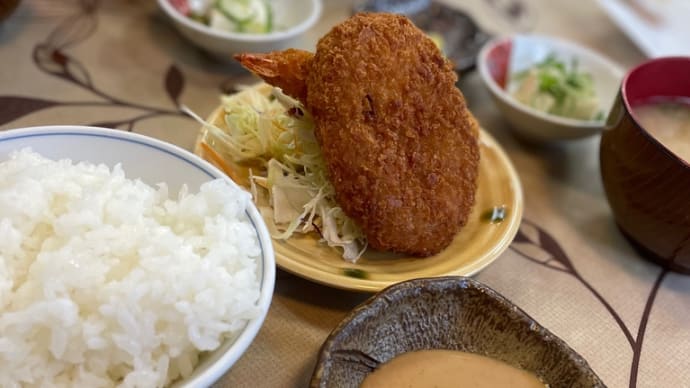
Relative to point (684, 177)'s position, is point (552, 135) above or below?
below

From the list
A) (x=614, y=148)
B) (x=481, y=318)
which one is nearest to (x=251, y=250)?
(x=481, y=318)

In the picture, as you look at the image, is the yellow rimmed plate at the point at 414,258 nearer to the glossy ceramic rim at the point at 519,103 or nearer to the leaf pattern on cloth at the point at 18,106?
the glossy ceramic rim at the point at 519,103

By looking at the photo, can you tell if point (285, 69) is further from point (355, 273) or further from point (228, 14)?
point (228, 14)

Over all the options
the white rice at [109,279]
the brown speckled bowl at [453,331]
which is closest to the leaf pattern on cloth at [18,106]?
the white rice at [109,279]

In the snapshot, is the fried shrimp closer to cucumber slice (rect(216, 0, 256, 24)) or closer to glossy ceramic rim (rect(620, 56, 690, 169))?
glossy ceramic rim (rect(620, 56, 690, 169))

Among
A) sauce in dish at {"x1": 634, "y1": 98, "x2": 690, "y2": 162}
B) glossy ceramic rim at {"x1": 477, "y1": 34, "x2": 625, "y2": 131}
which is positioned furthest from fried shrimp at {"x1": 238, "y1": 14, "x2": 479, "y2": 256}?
sauce in dish at {"x1": 634, "y1": 98, "x2": 690, "y2": 162}

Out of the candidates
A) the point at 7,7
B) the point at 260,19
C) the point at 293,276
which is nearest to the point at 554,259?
the point at 293,276

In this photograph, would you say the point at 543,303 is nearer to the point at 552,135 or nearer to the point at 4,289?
the point at 552,135
